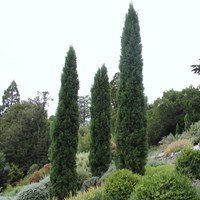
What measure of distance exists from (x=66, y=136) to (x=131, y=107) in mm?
2476

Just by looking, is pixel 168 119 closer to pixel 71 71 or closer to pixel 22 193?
pixel 71 71

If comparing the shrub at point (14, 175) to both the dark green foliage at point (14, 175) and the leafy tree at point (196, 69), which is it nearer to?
the dark green foliage at point (14, 175)

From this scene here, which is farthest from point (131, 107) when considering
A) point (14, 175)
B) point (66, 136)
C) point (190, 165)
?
point (14, 175)

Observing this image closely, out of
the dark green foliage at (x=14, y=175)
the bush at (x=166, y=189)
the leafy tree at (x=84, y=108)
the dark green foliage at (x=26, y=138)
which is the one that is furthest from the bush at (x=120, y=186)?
the leafy tree at (x=84, y=108)

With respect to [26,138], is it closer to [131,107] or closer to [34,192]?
[34,192]

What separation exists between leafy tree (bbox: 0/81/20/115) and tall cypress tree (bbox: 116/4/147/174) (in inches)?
1272

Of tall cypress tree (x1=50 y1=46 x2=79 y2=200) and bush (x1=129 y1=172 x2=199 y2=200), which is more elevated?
tall cypress tree (x1=50 y1=46 x2=79 y2=200)

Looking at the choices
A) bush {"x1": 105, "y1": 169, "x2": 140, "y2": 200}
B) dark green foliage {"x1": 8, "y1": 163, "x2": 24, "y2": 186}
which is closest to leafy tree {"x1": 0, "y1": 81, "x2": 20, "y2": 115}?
dark green foliage {"x1": 8, "y1": 163, "x2": 24, "y2": 186}

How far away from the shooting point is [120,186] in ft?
25.5

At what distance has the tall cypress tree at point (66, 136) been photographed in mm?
11430

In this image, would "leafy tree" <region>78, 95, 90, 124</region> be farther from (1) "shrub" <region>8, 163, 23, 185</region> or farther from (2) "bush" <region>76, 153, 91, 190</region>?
(2) "bush" <region>76, 153, 91, 190</region>

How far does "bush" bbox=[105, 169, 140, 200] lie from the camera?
7746mm

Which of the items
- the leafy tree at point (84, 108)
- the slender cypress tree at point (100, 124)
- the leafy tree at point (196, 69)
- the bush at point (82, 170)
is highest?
the leafy tree at point (84, 108)

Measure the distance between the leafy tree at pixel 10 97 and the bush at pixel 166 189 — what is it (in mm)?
36974
